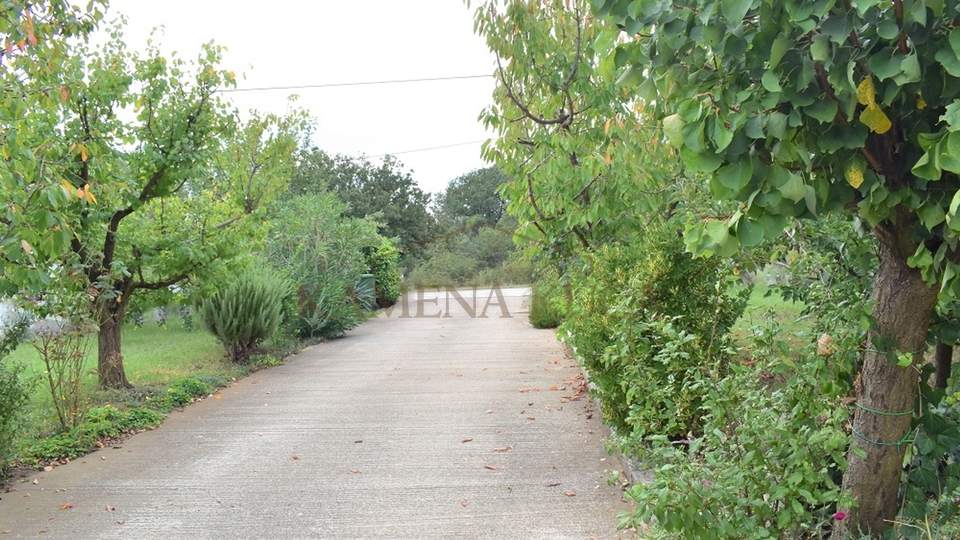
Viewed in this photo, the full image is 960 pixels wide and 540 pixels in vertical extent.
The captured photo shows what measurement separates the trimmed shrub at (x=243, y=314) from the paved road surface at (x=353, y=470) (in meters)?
1.45

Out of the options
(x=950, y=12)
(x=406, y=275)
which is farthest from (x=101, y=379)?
(x=406, y=275)

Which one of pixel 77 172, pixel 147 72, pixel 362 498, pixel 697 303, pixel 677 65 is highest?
pixel 147 72

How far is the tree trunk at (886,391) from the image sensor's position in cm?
285

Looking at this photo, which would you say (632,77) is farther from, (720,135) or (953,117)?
(953,117)

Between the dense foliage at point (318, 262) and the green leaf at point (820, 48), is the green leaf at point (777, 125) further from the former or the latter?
the dense foliage at point (318, 262)

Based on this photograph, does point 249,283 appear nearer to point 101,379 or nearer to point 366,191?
point 101,379

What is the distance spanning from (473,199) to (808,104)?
5986 centimetres

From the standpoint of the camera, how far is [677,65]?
235 centimetres

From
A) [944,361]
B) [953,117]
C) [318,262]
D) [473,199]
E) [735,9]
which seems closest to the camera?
[953,117]

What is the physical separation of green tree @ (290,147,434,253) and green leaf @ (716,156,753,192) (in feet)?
105

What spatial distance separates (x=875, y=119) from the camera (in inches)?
84.8

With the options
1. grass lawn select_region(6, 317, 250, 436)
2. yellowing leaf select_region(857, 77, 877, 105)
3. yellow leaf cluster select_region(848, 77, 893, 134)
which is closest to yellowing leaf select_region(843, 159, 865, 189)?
yellow leaf cluster select_region(848, 77, 893, 134)

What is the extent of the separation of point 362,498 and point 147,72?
6.00 metres

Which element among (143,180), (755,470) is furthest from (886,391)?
(143,180)
